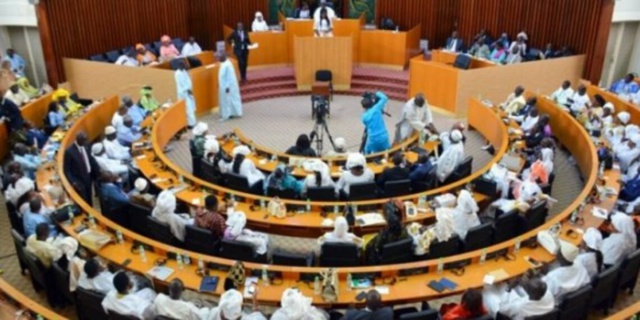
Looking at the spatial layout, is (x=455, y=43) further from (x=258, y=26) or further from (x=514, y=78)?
(x=258, y=26)

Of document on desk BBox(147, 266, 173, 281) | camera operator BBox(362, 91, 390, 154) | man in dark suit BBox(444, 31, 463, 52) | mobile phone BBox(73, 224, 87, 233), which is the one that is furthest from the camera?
man in dark suit BBox(444, 31, 463, 52)

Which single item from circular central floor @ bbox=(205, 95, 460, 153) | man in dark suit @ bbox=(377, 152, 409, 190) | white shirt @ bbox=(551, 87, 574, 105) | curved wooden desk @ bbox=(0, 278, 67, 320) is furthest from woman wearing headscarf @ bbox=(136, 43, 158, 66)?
white shirt @ bbox=(551, 87, 574, 105)

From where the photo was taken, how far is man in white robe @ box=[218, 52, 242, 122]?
14633 mm

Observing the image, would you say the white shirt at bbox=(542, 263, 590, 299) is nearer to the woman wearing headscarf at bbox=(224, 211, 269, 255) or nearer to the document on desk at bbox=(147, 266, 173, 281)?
the woman wearing headscarf at bbox=(224, 211, 269, 255)

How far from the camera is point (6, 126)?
39.2 ft

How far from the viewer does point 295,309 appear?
612 centimetres

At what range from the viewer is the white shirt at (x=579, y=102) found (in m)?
12.8

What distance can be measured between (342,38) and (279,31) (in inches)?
108

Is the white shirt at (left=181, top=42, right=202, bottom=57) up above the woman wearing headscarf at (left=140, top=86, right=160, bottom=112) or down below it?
above

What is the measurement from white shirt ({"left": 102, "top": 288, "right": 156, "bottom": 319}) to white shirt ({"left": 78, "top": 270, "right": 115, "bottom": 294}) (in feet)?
1.13

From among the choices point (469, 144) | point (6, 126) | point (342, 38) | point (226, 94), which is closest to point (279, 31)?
point (342, 38)

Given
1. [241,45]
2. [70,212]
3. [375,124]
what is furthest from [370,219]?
[241,45]

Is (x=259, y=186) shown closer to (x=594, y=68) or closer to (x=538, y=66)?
(x=538, y=66)

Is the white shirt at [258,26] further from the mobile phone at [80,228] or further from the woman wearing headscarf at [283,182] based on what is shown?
the mobile phone at [80,228]
